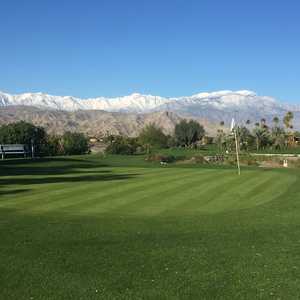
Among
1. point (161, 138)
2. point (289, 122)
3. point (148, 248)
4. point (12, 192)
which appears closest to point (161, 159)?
point (12, 192)

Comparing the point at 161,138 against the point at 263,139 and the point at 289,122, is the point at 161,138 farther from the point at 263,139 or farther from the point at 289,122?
the point at 289,122

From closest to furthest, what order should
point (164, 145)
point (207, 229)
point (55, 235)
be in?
point (55, 235)
point (207, 229)
point (164, 145)

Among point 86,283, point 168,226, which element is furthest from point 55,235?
point 86,283

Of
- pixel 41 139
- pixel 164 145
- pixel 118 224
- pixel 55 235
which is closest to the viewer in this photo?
pixel 55 235

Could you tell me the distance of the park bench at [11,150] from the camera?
75775 mm

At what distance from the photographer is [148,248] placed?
11633 millimetres

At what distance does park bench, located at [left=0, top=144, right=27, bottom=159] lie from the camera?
7578cm

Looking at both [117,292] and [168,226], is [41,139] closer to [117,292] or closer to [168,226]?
[168,226]

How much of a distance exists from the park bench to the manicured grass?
5536 cm

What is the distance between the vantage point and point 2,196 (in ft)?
79.5

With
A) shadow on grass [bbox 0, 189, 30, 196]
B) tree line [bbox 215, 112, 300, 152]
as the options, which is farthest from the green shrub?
shadow on grass [bbox 0, 189, 30, 196]

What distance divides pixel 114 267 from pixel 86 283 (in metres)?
1.17

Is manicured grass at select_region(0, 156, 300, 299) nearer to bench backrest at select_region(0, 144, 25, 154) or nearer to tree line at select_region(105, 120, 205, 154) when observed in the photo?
bench backrest at select_region(0, 144, 25, 154)

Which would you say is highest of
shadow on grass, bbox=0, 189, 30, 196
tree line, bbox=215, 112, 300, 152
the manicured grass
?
tree line, bbox=215, 112, 300, 152
